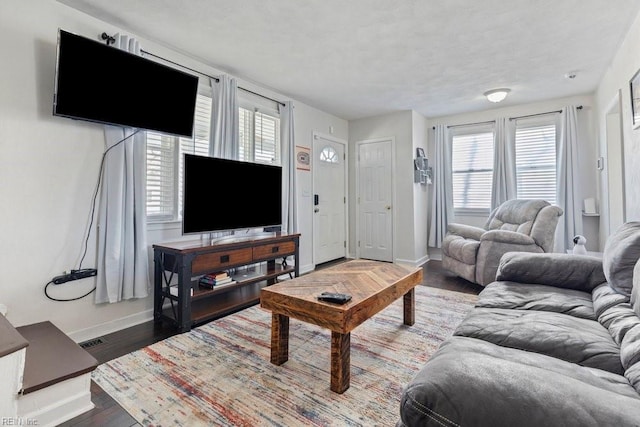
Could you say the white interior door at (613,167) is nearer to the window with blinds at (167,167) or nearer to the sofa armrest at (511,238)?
the sofa armrest at (511,238)

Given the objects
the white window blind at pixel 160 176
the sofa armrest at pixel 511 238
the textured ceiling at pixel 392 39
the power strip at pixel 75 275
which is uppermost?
the textured ceiling at pixel 392 39

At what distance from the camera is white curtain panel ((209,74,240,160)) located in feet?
10.5

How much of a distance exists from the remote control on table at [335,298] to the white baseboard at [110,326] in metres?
1.81

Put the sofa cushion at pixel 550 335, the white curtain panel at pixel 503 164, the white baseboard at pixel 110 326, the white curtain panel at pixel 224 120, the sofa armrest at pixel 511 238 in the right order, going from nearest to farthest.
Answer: the sofa cushion at pixel 550 335
the white baseboard at pixel 110 326
the white curtain panel at pixel 224 120
the sofa armrest at pixel 511 238
the white curtain panel at pixel 503 164

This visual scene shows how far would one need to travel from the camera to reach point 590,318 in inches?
60.8

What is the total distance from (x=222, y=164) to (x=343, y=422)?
2.33m

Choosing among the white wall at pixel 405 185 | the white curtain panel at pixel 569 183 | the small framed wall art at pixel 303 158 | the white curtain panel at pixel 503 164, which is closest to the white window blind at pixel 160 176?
the small framed wall art at pixel 303 158

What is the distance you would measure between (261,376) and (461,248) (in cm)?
284

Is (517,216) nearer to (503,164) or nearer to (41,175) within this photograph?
(503,164)

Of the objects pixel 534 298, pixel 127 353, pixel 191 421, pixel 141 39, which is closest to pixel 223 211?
pixel 127 353

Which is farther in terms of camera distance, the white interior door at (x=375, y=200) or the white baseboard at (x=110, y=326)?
the white interior door at (x=375, y=200)

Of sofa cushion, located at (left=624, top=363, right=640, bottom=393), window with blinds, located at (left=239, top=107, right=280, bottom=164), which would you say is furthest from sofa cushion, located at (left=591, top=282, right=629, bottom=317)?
window with blinds, located at (left=239, top=107, right=280, bottom=164)

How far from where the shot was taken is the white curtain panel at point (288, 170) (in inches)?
157

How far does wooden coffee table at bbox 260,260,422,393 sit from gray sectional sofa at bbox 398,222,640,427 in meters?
0.54
